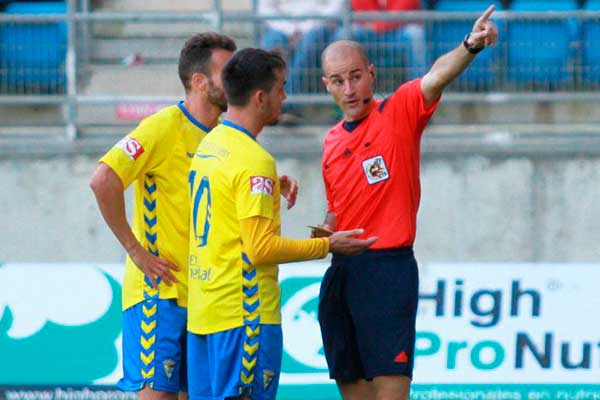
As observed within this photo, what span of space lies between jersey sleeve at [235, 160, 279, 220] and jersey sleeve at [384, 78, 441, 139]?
1.10 m

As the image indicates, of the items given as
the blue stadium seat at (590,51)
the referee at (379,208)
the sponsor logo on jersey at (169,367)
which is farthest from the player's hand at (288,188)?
the blue stadium seat at (590,51)

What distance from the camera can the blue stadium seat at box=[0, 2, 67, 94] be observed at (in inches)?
365

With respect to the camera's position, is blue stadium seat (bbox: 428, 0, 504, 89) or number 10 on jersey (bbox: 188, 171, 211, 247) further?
blue stadium seat (bbox: 428, 0, 504, 89)

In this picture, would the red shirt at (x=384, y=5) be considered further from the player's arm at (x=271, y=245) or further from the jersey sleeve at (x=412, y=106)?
the player's arm at (x=271, y=245)

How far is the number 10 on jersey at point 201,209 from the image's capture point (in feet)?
16.4

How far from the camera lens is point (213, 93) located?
217 inches

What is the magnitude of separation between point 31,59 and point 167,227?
4319 millimetres

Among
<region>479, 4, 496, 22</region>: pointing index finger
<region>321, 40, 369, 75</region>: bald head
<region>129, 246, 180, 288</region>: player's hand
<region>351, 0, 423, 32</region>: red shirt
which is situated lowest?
<region>129, 246, 180, 288</region>: player's hand

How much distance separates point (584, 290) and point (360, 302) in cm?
312

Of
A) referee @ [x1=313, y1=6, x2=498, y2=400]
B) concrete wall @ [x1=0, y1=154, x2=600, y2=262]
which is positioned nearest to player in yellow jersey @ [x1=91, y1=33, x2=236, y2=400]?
referee @ [x1=313, y1=6, x2=498, y2=400]

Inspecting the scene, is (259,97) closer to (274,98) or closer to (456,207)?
(274,98)

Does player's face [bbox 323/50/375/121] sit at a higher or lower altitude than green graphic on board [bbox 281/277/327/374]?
higher

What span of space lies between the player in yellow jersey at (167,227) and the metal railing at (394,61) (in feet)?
11.8

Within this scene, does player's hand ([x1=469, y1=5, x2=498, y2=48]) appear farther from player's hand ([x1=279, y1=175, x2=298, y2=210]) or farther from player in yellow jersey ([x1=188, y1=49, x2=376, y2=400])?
player's hand ([x1=279, y1=175, x2=298, y2=210])
